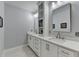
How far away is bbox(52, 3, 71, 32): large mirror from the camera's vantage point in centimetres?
213

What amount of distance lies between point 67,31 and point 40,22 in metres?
2.05

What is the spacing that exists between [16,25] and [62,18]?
10.2 ft

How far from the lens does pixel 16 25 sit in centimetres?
466

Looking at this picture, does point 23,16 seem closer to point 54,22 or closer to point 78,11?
point 54,22

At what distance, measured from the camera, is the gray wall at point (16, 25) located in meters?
4.14

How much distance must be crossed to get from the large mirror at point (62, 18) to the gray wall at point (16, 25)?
2581mm

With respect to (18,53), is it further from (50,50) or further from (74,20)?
(74,20)

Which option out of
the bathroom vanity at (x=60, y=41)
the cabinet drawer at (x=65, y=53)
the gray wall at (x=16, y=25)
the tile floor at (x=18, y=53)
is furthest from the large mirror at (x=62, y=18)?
the gray wall at (x=16, y=25)

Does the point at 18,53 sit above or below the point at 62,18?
below

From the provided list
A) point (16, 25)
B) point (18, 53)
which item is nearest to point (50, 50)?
point (18, 53)

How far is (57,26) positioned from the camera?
2627mm

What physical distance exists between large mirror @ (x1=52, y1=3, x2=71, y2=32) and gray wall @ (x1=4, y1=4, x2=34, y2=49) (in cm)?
258

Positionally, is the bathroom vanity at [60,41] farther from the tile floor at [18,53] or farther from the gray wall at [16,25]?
the gray wall at [16,25]

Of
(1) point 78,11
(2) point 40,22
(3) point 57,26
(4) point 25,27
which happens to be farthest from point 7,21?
(1) point 78,11
